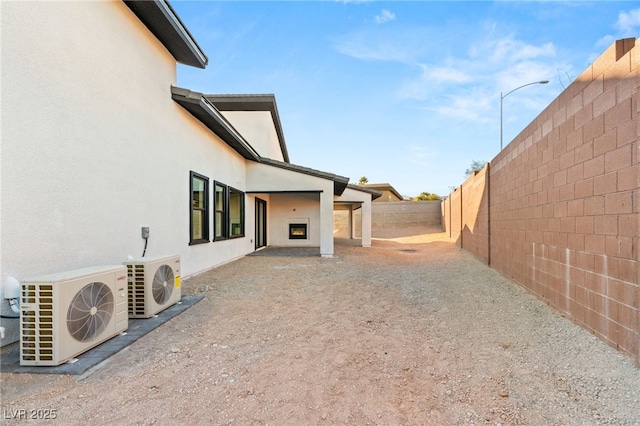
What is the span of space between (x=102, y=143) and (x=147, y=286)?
2028 mm

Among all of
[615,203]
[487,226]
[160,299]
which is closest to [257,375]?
[160,299]

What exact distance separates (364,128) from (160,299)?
530 inches

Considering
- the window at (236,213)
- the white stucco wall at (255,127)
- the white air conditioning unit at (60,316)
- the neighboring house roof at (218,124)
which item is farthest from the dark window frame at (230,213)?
the white air conditioning unit at (60,316)

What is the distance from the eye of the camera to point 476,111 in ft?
40.2

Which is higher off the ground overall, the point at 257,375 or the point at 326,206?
the point at 326,206

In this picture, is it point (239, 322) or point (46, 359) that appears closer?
point (46, 359)

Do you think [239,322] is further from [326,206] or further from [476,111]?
[476,111]

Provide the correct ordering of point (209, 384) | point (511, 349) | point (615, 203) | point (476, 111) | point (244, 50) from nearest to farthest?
1. point (209, 384)
2. point (615, 203)
3. point (511, 349)
4. point (244, 50)
5. point (476, 111)

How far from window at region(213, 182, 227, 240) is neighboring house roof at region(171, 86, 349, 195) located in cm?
136

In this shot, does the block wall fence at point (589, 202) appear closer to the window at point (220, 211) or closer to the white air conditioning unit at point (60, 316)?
the white air conditioning unit at point (60, 316)

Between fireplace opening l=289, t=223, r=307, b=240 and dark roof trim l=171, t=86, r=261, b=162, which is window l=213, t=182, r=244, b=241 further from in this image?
fireplace opening l=289, t=223, r=307, b=240

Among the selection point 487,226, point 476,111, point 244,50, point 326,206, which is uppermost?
point 244,50

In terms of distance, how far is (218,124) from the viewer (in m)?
7.04

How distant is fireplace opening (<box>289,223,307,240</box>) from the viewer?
15133mm
